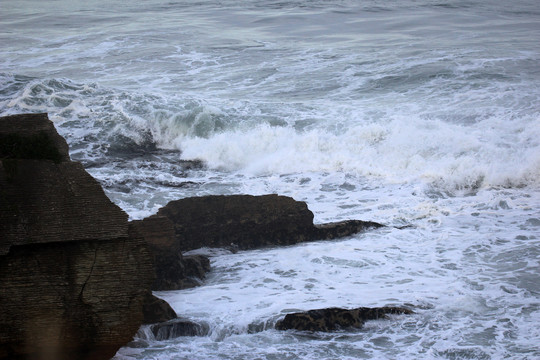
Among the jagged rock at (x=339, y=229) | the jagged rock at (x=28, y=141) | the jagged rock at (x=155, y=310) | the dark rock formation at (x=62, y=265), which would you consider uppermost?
the jagged rock at (x=28, y=141)

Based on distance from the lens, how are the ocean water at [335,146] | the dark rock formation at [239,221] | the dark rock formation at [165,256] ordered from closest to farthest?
the ocean water at [335,146] → the dark rock formation at [165,256] → the dark rock formation at [239,221]

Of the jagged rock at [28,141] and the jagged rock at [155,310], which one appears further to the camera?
the jagged rock at [155,310]

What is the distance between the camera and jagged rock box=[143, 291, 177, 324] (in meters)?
7.94

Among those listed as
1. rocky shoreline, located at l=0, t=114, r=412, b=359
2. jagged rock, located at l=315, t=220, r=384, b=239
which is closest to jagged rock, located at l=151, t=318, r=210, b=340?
rocky shoreline, located at l=0, t=114, r=412, b=359

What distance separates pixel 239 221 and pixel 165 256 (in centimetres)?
181

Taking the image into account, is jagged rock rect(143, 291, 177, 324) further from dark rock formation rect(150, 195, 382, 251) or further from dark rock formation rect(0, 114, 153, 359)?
dark rock formation rect(150, 195, 382, 251)

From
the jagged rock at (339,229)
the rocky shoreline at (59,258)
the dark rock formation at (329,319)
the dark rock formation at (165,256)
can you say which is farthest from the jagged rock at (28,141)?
the jagged rock at (339,229)

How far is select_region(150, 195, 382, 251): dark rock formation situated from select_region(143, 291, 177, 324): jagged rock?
7.17ft

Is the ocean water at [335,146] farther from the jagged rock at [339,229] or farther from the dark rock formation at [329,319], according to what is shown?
the jagged rock at [339,229]

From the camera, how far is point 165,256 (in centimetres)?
902

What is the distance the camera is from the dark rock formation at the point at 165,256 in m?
8.91

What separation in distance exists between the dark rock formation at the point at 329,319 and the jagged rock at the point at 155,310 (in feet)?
4.20

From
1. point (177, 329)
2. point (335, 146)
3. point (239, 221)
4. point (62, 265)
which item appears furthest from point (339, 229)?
point (335, 146)

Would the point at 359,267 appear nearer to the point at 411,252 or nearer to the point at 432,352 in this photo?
the point at 411,252
